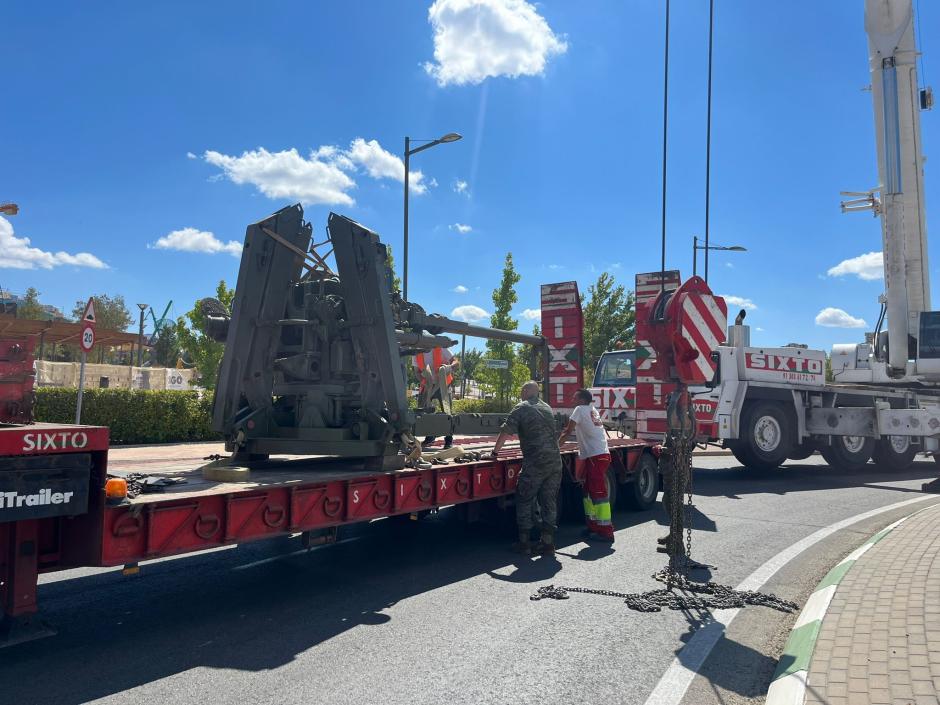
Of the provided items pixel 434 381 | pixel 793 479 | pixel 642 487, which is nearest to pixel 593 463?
pixel 642 487

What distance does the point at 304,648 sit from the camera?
4.36 metres

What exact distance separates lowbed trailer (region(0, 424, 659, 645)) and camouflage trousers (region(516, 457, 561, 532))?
1.44 meters

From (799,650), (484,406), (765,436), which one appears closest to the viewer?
(799,650)

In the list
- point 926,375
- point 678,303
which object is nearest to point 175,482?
point 678,303

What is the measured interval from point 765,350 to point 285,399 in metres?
10.6

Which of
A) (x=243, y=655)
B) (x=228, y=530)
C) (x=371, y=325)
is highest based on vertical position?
(x=371, y=325)

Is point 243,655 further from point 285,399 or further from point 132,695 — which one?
point 285,399

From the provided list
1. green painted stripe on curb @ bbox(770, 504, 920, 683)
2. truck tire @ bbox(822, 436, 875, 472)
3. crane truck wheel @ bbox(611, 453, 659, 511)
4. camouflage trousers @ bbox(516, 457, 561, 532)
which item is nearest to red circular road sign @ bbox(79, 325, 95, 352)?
camouflage trousers @ bbox(516, 457, 561, 532)

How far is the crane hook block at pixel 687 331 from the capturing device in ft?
19.7

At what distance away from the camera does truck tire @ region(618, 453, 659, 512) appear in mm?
9828

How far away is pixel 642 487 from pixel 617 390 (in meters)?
3.44

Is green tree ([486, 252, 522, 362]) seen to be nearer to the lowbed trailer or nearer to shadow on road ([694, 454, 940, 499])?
shadow on road ([694, 454, 940, 499])

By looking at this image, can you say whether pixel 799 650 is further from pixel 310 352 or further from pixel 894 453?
pixel 894 453

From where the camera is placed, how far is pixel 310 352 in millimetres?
6324
